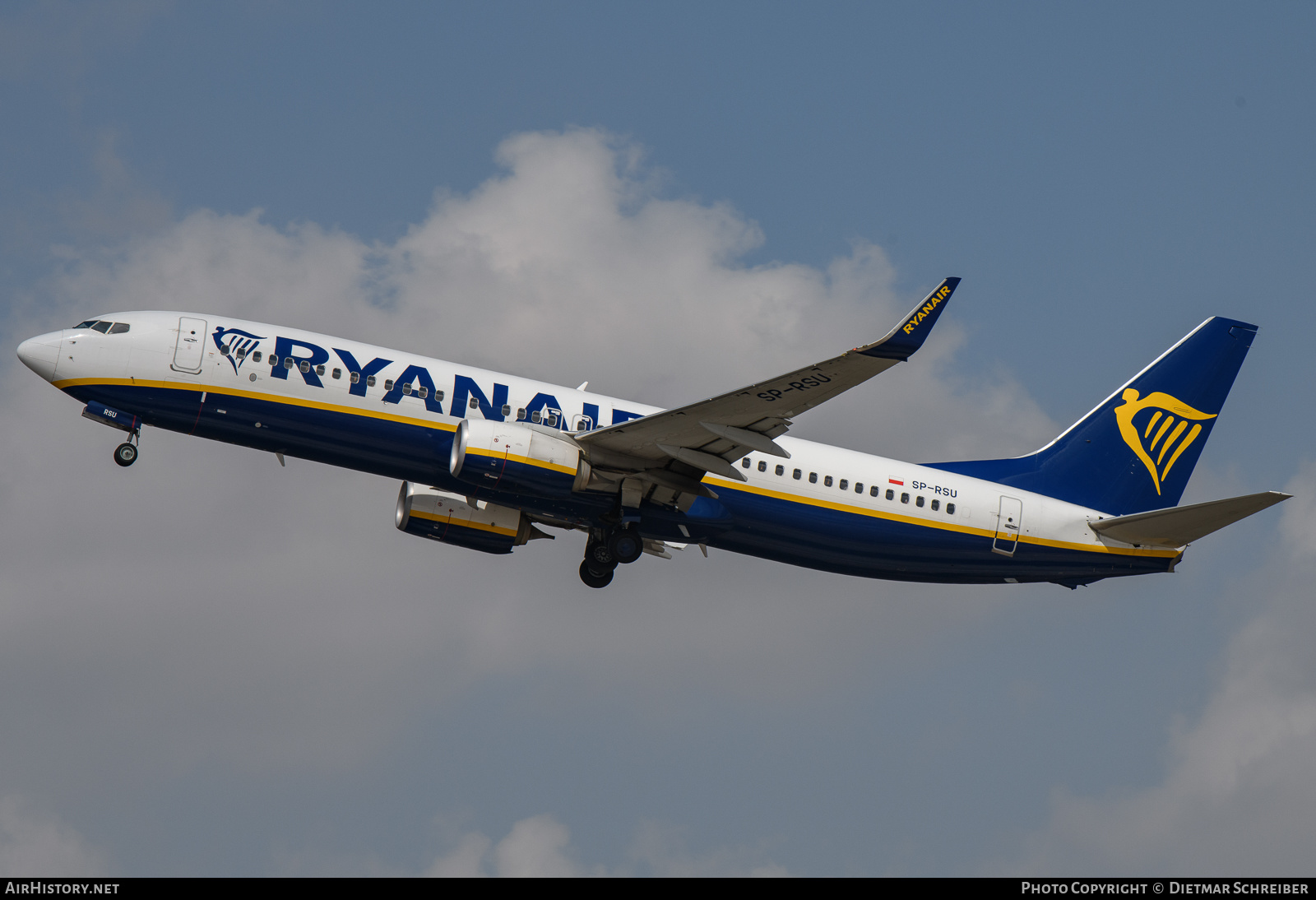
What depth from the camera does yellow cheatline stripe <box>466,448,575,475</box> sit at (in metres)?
34.9

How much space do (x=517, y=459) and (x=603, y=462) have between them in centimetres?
253

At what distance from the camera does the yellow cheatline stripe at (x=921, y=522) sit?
125 feet

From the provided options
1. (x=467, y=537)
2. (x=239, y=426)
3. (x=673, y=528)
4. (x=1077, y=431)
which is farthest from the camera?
(x=1077, y=431)

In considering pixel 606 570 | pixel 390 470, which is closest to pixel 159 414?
pixel 390 470

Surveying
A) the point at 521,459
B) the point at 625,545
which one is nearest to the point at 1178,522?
the point at 625,545

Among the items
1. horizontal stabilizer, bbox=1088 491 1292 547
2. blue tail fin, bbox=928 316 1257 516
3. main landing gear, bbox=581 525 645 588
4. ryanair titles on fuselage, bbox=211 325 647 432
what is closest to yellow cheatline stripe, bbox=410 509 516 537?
main landing gear, bbox=581 525 645 588

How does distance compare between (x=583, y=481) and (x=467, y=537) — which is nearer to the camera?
(x=583, y=481)

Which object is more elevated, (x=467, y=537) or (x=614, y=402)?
(x=614, y=402)

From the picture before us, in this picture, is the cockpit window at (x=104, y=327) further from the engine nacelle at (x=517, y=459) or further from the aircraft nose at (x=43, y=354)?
the engine nacelle at (x=517, y=459)

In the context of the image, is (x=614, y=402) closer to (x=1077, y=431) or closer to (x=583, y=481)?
(x=583, y=481)

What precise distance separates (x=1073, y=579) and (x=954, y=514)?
15.3 ft

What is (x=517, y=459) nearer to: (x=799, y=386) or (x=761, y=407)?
(x=761, y=407)

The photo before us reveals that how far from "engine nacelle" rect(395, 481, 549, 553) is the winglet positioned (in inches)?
572

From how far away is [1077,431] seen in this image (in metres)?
44.3
